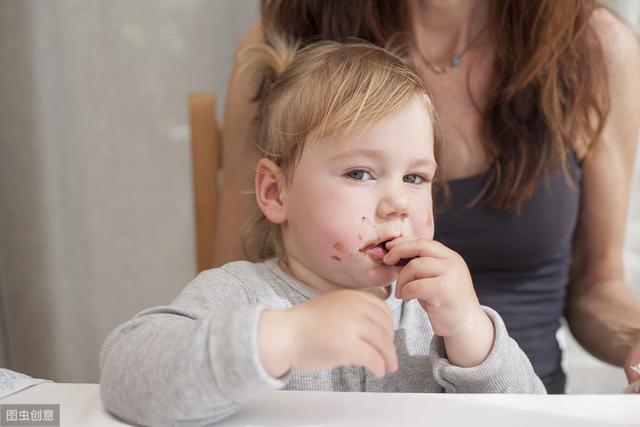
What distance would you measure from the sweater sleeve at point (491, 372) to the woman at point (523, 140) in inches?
12.9

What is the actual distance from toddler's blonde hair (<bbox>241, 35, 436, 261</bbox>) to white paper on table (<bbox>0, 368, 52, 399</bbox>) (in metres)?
0.34

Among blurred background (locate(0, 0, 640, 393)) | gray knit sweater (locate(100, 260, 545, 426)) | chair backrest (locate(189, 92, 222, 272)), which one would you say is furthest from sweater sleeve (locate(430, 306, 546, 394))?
blurred background (locate(0, 0, 640, 393))

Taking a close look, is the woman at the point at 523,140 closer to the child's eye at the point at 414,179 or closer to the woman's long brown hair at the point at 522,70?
the woman's long brown hair at the point at 522,70

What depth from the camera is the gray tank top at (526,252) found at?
3.73 feet

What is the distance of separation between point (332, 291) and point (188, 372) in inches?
7.3

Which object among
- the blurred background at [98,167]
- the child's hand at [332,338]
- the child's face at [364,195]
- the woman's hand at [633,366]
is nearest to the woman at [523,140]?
the woman's hand at [633,366]

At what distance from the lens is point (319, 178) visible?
31.7 inches

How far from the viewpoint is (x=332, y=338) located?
617 millimetres

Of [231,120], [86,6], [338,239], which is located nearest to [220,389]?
[338,239]

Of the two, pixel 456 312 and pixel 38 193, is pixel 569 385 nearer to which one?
pixel 456 312

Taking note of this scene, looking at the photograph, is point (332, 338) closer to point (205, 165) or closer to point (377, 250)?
point (377, 250)

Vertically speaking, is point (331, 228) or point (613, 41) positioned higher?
point (613, 41)

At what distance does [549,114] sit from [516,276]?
275 mm

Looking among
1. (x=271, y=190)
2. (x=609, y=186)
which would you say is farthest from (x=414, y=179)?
(x=609, y=186)
